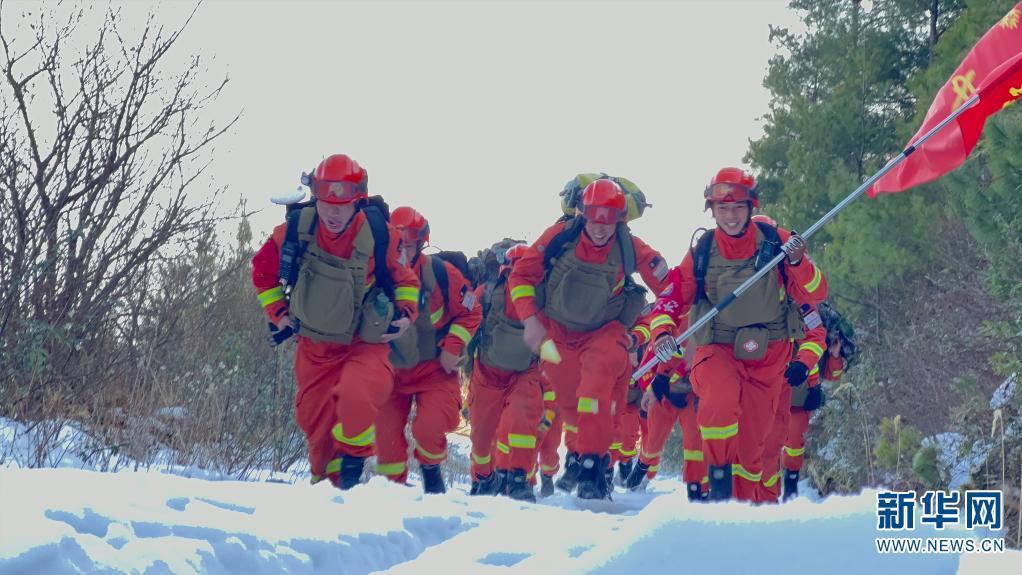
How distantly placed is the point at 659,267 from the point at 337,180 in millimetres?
3089

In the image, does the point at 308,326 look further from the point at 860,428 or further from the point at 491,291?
Result: the point at 860,428

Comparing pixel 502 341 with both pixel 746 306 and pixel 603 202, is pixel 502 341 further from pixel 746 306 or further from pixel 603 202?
pixel 746 306

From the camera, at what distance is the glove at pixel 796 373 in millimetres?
8852

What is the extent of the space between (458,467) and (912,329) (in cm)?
712

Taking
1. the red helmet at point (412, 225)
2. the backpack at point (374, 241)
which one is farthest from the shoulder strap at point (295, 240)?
the red helmet at point (412, 225)

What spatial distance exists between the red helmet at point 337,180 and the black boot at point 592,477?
10.3 feet

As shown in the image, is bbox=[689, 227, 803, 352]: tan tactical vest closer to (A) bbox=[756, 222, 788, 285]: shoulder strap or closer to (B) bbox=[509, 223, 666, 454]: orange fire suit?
(A) bbox=[756, 222, 788, 285]: shoulder strap

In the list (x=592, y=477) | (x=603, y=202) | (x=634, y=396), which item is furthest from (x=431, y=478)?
(x=634, y=396)

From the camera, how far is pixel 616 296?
33.5 ft

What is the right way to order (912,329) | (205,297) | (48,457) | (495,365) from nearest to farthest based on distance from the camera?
(48,457), (495,365), (205,297), (912,329)

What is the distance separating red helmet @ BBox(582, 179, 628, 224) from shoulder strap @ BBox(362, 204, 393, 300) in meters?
2.10

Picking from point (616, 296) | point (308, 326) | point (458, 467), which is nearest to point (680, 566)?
point (308, 326)

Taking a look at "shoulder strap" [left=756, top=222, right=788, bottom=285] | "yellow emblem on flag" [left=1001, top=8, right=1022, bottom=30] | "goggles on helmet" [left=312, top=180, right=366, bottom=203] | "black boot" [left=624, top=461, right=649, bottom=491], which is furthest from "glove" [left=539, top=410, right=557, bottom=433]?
"yellow emblem on flag" [left=1001, top=8, right=1022, bottom=30]

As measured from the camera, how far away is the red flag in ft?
30.8
